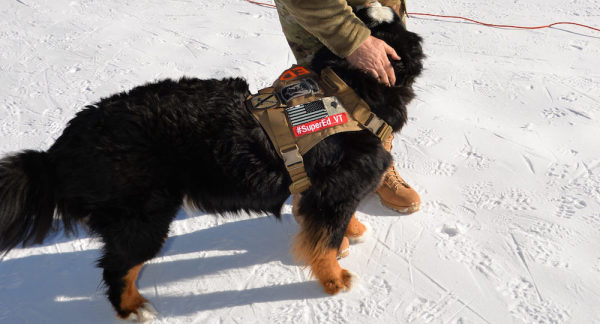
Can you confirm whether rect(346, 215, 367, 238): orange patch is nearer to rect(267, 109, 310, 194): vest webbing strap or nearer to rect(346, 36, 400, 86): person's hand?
rect(267, 109, 310, 194): vest webbing strap

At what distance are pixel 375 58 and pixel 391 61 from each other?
147mm

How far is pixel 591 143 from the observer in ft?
10.8

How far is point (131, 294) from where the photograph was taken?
90.1 inches

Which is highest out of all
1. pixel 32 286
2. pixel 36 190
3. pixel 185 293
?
pixel 36 190

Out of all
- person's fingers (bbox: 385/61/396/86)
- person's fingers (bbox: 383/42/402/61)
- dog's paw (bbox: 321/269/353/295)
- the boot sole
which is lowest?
the boot sole

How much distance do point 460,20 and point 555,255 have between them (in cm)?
360

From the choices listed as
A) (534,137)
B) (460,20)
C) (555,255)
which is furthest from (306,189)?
(460,20)

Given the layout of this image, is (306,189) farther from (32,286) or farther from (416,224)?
(32,286)

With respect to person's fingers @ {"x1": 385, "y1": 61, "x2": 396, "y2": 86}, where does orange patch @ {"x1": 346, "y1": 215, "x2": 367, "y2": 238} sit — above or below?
below

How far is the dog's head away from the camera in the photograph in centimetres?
207

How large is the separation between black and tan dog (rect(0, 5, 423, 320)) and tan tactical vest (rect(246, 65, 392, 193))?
0.05 metres

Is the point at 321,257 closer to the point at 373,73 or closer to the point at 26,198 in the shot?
the point at 373,73

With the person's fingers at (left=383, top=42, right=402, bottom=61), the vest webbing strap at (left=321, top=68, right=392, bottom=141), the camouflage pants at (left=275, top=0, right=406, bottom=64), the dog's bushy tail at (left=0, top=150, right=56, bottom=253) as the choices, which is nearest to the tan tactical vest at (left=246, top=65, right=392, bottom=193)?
the vest webbing strap at (left=321, top=68, right=392, bottom=141)

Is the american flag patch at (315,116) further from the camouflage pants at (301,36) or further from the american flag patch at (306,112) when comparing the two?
the camouflage pants at (301,36)
